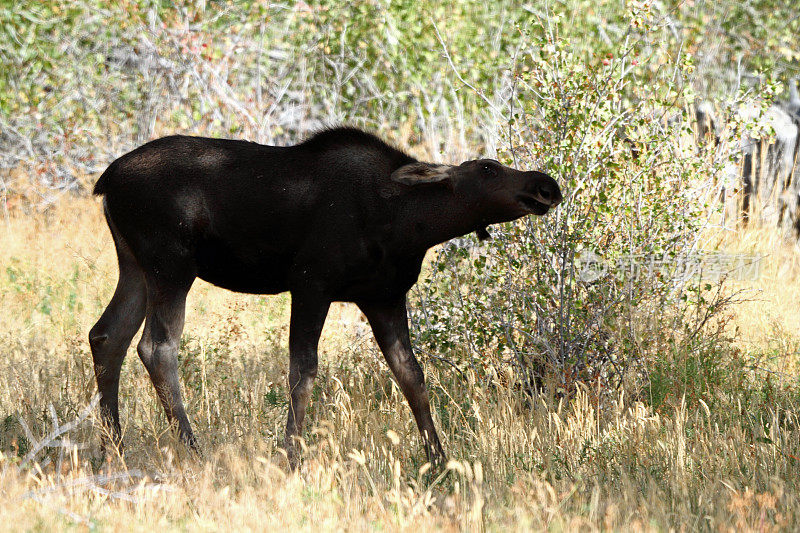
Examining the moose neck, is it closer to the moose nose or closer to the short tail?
the moose nose

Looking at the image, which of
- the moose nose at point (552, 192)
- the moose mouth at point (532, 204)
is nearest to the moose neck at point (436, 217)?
the moose mouth at point (532, 204)

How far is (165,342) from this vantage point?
→ 19.0 feet

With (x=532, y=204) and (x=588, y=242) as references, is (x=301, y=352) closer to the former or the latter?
(x=532, y=204)

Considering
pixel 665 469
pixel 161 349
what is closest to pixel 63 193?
pixel 161 349

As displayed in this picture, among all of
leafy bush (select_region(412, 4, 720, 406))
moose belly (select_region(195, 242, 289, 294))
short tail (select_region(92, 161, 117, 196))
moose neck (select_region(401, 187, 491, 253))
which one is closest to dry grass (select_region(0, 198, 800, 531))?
leafy bush (select_region(412, 4, 720, 406))

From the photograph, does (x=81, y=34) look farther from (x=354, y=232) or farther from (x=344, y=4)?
(x=354, y=232)

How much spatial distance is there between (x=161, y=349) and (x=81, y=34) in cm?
1000

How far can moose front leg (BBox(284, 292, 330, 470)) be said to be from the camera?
17.8 ft

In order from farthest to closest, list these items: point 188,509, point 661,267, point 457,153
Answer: point 457,153, point 661,267, point 188,509

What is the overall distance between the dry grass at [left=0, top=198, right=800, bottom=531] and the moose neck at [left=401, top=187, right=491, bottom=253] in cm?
113

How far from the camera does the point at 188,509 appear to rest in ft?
14.9

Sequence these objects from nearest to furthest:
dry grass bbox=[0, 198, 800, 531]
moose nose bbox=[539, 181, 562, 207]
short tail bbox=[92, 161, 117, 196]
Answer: dry grass bbox=[0, 198, 800, 531], moose nose bbox=[539, 181, 562, 207], short tail bbox=[92, 161, 117, 196]

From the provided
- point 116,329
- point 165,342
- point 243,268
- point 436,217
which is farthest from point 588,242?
point 116,329

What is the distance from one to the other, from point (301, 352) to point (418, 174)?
1180 millimetres
